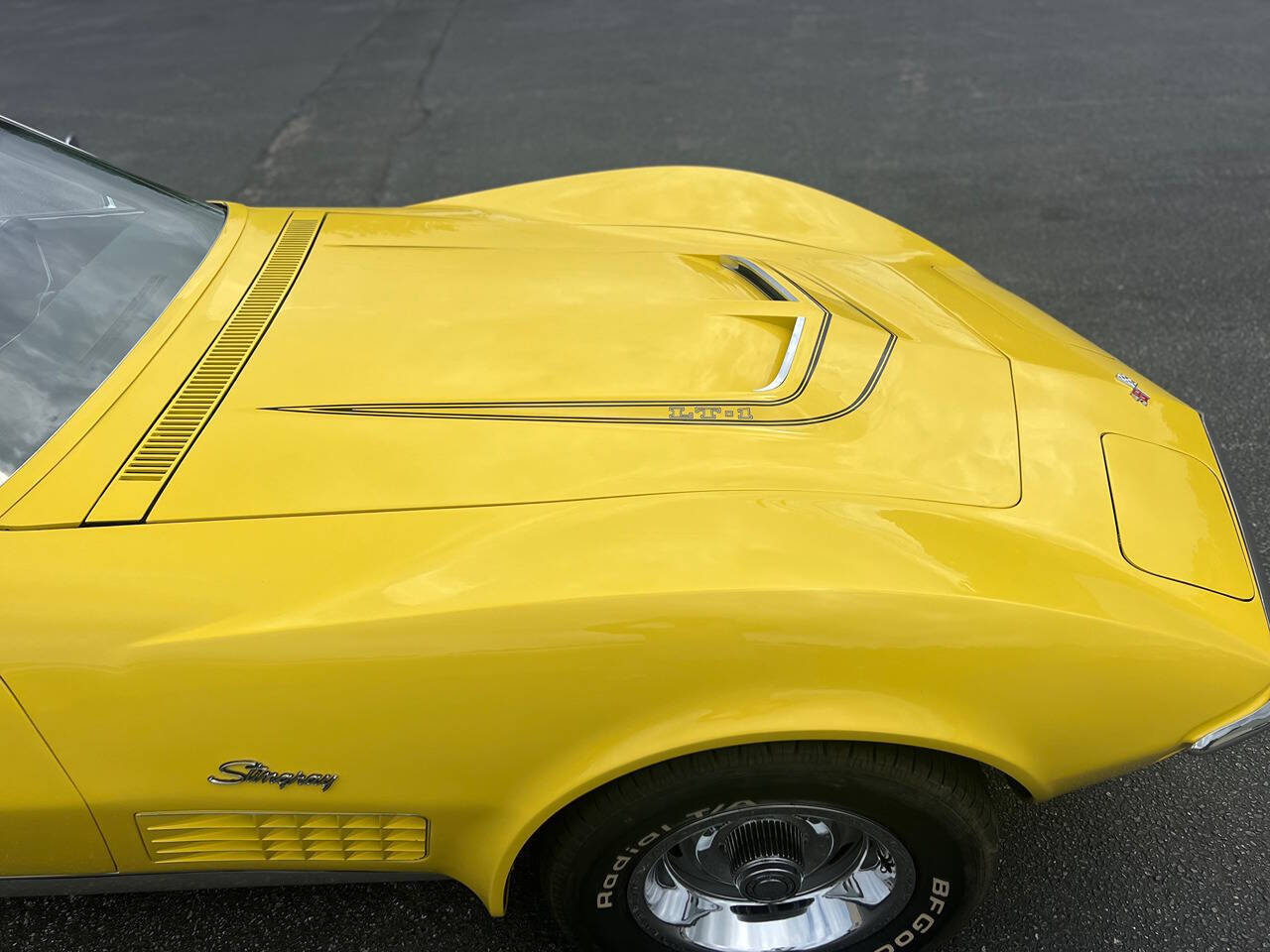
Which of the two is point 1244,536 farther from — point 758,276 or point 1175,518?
point 758,276

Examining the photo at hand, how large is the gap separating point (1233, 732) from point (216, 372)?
181 centimetres

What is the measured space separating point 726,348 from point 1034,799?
0.98m

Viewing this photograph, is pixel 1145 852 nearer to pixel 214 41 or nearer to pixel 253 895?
pixel 253 895

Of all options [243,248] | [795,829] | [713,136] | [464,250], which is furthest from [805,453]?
[713,136]

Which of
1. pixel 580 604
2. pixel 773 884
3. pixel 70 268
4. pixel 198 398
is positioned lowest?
pixel 773 884

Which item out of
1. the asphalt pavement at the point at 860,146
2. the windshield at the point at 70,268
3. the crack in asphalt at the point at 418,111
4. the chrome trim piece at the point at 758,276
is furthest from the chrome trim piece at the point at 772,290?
Result: the crack in asphalt at the point at 418,111

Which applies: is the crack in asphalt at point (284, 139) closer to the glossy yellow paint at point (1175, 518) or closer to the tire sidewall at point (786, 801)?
the tire sidewall at point (786, 801)

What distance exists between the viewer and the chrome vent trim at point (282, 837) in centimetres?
143

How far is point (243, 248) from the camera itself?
214cm

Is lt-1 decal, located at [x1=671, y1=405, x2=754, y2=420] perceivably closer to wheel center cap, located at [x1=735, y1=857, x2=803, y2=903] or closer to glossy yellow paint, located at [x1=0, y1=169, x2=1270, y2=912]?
glossy yellow paint, located at [x1=0, y1=169, x2=1270, y2=912]

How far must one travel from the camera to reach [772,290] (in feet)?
6.85

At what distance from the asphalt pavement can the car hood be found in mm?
577

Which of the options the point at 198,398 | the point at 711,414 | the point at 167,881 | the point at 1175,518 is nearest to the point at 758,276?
the point at 711,414

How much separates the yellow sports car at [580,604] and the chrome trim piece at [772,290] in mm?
18
